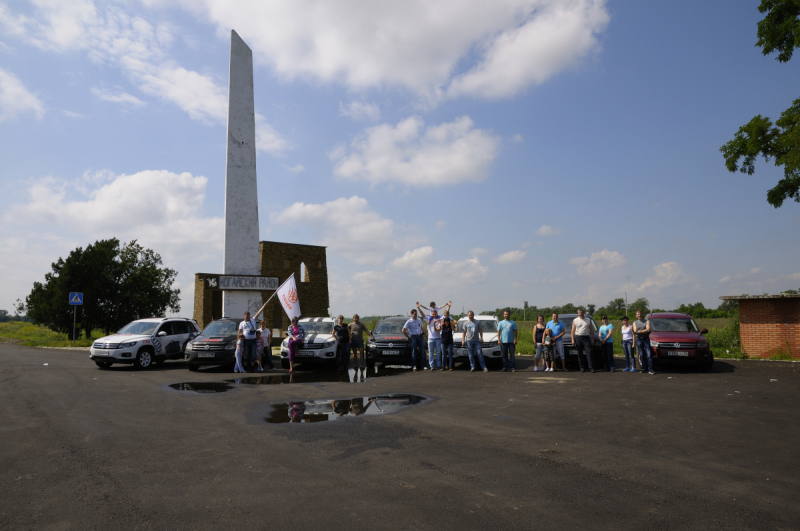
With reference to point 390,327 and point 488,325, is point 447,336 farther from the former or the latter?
point 390,327

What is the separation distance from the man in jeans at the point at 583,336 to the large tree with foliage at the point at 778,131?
1164cm

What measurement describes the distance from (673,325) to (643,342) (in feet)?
7.57

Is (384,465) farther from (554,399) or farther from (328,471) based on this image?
(554,399)

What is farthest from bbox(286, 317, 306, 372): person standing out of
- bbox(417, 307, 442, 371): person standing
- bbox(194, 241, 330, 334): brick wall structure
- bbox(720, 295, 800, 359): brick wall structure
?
bbox(194, 241, 330, 334): brick wall structure

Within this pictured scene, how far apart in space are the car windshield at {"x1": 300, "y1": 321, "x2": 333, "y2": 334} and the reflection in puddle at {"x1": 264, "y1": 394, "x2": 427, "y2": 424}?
6984mm

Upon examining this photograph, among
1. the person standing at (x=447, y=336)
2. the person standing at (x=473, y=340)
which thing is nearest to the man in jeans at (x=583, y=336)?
the person standing at (x=473, y=340)

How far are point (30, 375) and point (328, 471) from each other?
1260 centimetres

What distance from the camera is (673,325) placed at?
50.1ft

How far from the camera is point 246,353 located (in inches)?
592

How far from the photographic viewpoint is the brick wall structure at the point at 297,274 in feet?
128

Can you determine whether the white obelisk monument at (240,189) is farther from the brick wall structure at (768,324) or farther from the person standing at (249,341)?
the brick wall structure at (768,324)

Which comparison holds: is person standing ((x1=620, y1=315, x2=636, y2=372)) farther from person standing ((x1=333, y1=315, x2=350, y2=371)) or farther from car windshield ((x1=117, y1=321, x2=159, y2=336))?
car windshield ((x1=117, y1=321, x2=159, y2=336))

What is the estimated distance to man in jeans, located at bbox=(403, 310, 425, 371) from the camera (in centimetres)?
1560

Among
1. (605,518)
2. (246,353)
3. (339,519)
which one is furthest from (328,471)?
(246,353)
